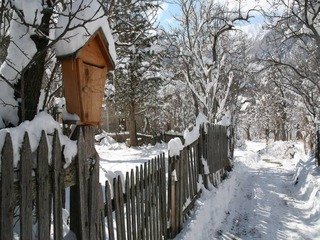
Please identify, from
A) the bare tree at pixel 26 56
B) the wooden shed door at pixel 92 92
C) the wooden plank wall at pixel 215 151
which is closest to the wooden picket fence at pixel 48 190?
the wooden shed door at pixel 92 92

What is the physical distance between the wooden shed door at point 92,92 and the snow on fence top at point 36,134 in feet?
1.18

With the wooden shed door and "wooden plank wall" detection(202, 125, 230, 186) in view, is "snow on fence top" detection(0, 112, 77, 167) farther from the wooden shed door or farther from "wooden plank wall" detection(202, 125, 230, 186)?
"wooden plank wall" detection(202, 125, 230, 186)

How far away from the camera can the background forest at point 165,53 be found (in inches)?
90.4

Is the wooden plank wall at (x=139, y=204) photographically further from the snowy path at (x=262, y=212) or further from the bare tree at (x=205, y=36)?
the bare tree at (x=205, y=36)

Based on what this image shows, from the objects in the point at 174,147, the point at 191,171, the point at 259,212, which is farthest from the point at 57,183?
the point at 259,212

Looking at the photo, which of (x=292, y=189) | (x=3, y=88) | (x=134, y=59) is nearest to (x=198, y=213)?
(x=3, y=88)

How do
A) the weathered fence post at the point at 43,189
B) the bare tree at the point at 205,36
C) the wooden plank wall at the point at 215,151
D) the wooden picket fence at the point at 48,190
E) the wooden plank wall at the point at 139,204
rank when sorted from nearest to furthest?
1. the wooden picket fence at the point at 48,190
2. the weathered fence post at the point at 43,189
3. the wooden plank wall at the point at 139,204
4. the wooden plank wall at the point at 215,151
5. the bare tree at the point at 205,36

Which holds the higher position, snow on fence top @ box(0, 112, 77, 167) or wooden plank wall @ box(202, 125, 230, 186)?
snow on fence top @ box(0, 112, 77, 167)

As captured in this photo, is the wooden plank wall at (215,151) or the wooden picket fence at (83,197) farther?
the wooden plank wall at (215,151)

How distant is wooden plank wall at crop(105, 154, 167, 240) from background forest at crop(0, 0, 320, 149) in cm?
112

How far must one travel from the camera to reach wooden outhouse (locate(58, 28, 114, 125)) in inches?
93.8

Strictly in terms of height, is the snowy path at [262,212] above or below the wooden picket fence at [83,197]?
below

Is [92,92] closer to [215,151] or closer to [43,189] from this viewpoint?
[43,189]

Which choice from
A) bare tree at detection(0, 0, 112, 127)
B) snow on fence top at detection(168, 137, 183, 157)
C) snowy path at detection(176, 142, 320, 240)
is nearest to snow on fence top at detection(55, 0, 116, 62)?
bare tree at detection(0, 0, 112, 127)
